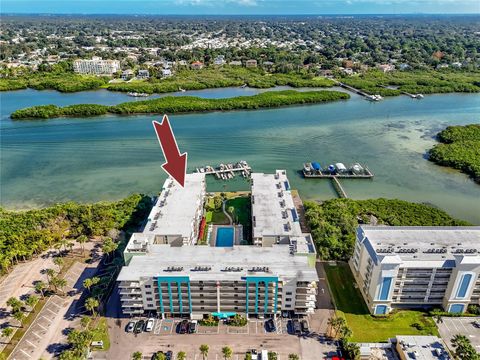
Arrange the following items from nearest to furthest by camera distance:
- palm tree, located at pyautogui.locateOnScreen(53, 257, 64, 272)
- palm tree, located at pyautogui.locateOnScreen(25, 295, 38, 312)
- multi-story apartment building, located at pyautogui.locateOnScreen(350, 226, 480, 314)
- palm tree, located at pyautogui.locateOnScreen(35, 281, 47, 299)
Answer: multi-story apartment building, located at pyautogui.locateOnScreen(350, 226, 480, 314), palm tree, located at pyautogui.locateOnScreen(25, 295, 38, 312), palm tree, located at pyautogui.locateOnScreen(35, 281, 47, 299), palm tree, located at pyautogui.locateOnScreen(53, 257, 64, 272)

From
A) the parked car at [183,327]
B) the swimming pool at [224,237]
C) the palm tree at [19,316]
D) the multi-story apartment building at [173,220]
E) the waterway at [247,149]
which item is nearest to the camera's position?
the palm tree at [19,316]

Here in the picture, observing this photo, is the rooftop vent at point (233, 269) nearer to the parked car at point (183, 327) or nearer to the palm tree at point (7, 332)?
the parked car at point (183, 327)

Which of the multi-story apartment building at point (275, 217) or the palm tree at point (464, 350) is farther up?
the multi-story apartment building at point (275, 217)

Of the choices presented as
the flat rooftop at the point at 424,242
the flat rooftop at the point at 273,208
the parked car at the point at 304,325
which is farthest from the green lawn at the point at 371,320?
the flat rooftop at the point at 273,208

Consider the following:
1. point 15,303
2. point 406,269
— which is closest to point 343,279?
point 406,269

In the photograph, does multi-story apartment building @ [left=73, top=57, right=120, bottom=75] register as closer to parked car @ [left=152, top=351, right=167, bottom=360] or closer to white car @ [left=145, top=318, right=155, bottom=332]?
white car @ [left=145, top=318, right=155, bottom=332]

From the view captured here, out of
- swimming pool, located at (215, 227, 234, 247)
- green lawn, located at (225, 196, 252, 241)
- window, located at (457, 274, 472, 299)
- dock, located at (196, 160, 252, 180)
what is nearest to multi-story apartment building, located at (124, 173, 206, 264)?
swimming pool, located at (215, 227, 234, 247)

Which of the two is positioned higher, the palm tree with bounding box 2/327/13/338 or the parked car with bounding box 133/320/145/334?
the palm tree with bounding box 2/327/13/338
